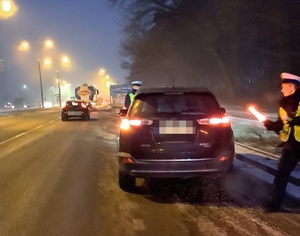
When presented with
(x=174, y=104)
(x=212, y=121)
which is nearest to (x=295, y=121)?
(x=212, y=121)

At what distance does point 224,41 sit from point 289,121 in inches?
1164

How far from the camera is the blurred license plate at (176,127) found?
255 inches

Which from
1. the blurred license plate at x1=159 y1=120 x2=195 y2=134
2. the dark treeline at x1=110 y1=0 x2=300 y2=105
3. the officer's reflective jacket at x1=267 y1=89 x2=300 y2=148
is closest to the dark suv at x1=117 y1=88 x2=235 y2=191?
the blurred license plate at x1=159 y1=120 x2=195 y2=134

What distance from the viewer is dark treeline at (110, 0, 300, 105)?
87.8 ft

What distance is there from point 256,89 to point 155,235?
122ft

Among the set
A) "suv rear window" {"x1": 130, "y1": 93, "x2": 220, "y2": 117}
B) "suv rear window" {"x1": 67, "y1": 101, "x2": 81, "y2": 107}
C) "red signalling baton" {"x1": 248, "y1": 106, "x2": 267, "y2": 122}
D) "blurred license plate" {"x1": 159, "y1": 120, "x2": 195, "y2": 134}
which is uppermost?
"suv rear window" {"x1": 130, "y1": 93, "x2": 220, "y2": 117}

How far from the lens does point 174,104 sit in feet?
22.7

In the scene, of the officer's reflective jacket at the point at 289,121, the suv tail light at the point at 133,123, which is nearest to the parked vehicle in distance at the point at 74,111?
the suv tail light at the point at 133,123

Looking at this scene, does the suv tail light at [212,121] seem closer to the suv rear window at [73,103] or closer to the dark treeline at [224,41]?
the dark treeline at [224,41]

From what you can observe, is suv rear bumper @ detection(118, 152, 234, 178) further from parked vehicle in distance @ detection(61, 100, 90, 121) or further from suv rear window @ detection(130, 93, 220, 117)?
parked vehicle in distance @ detection(61, 100, 90, 121)

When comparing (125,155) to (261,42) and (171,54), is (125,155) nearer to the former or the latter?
(261,42)

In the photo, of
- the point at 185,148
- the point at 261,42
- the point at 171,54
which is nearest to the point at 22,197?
the point at 185,148

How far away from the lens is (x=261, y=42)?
29.8m

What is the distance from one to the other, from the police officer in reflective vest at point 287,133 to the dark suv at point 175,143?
35.3 inches
